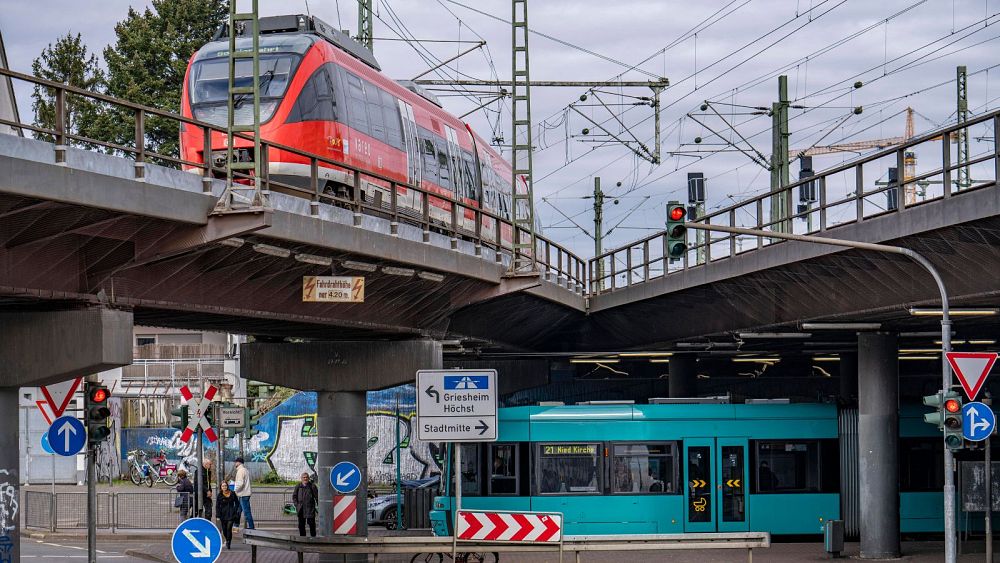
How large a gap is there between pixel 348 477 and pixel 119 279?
1129 centimetres

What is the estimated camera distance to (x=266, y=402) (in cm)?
5862

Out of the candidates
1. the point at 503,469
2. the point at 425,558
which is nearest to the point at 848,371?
the point at 503,469

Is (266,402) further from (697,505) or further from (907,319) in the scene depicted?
(907,319)

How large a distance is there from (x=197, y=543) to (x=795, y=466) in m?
18.8

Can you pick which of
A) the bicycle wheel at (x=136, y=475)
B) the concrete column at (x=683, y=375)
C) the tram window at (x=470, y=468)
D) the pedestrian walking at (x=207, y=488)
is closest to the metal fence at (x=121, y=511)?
the pedestrian walking at (x=207, y=488)

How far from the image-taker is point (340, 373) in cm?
3111

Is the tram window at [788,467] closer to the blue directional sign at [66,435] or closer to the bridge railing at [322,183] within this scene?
the bridge railing at [322,183]

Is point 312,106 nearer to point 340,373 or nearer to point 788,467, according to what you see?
point 340,373

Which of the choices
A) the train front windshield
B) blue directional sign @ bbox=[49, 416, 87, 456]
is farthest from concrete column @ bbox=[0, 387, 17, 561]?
the train front windshield

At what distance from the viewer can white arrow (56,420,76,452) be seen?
21094 millimetres

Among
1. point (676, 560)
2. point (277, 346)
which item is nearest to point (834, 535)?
point (676, 560)

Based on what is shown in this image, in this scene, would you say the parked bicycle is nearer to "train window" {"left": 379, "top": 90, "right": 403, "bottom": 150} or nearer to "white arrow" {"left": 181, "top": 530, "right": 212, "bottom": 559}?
"train window" {"left": 379, "top": 90, "right": 403, "bottom": 150}

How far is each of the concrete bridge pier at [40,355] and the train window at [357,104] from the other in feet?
26.6

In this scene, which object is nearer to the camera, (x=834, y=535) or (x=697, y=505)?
(x=834, y=535)
